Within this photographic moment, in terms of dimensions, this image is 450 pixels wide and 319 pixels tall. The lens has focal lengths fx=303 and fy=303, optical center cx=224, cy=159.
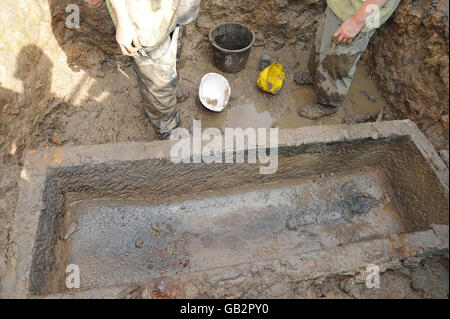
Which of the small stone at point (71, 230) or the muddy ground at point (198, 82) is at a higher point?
the muddy ground at point (198, 82)

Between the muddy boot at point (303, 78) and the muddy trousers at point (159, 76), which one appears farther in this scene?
the muddy boot at point (303, 78)

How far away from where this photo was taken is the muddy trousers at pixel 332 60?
2482 millimetres

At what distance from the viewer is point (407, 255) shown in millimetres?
1769

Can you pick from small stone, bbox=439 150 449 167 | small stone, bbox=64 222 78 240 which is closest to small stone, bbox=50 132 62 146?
small stone, bbox=64 222 78 240

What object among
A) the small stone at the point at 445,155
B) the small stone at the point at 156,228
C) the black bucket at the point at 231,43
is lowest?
the small stone at the point at 156,228

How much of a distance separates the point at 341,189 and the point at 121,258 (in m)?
1.78

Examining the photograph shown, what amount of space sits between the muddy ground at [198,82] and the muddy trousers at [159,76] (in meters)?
0.38

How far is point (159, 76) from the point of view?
2201mm

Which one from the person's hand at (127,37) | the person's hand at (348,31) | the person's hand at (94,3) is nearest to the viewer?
the person's hand at (127,37)

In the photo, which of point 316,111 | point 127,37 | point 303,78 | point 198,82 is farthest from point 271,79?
point 127,37

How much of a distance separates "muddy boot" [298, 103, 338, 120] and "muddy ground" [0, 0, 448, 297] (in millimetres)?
58

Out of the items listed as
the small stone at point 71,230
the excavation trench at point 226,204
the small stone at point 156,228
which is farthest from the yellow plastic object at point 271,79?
the small stone at point 71,230

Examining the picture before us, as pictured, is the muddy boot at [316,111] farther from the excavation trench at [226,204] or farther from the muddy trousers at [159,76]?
the muddy trousers at [159,76]

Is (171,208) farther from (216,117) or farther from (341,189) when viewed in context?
(341,189)
